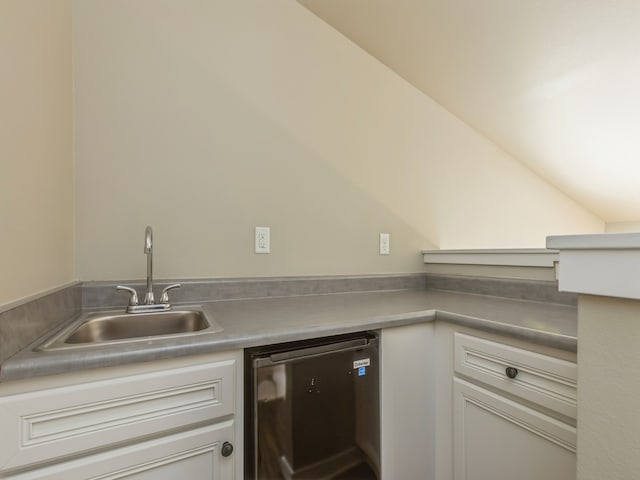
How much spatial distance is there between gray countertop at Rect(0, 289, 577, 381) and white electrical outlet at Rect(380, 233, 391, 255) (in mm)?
303

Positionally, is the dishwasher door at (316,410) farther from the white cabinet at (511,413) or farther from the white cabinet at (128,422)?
the white cabinet at (511,413)

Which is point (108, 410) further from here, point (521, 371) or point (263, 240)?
point (521, 371)

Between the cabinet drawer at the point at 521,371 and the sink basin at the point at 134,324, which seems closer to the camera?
the cabinet drawer at the point at 521,371

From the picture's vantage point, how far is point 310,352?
1065mm

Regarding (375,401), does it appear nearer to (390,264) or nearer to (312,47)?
(390,264)

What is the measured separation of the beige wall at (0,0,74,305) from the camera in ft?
2.54

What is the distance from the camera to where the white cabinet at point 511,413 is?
93 centimetres

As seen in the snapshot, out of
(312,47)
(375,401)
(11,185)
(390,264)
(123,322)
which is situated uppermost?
(312,47)

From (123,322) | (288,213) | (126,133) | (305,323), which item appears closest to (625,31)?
(288,213)

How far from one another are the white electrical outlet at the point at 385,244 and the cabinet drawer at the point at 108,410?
4.05 feet

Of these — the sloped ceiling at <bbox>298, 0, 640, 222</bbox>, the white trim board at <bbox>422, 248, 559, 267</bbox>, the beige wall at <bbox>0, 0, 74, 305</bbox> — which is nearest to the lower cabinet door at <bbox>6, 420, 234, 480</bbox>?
the beige wall at <bbox>0, 0, 74, 305</bbox>

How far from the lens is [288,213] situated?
170 cm

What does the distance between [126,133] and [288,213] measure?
0.79 m

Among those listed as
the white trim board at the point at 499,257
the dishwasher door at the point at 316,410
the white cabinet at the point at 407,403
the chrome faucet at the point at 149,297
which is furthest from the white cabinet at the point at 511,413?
the chrome faucet at the point at 149,297
